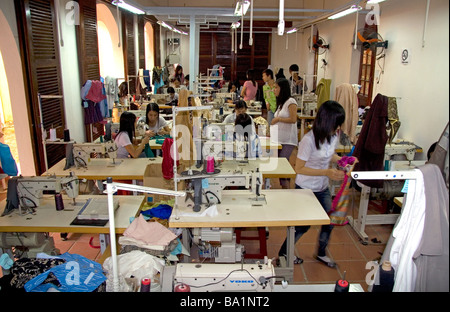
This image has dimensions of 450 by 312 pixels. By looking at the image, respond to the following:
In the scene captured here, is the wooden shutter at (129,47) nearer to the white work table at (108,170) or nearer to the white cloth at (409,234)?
the white work table at (108,170)

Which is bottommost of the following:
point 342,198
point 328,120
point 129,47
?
point 342,198

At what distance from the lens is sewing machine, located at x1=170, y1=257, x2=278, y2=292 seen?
1926 millimetres

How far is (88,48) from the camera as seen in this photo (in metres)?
6.74

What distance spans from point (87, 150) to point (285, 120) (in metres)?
2.41

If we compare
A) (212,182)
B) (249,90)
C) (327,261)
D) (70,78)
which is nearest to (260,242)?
(327,261)

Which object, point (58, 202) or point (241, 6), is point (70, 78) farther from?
point (58, 202)

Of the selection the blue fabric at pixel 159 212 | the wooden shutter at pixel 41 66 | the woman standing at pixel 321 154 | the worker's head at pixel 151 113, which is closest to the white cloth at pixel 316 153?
the woman standing at pixel 321 154

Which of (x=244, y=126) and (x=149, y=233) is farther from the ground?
(x=244, y=126)

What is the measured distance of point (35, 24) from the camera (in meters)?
5.00

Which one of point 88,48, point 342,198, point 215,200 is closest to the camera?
point 342,198

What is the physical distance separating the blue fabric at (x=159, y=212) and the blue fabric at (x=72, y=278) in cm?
115

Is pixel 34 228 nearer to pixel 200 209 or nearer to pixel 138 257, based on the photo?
pixel 138 257

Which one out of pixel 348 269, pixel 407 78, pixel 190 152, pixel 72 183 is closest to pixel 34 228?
pixel 72 183

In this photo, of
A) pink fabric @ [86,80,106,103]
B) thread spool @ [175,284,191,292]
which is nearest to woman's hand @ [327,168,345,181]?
thread spool @ [175,284,191,292]
